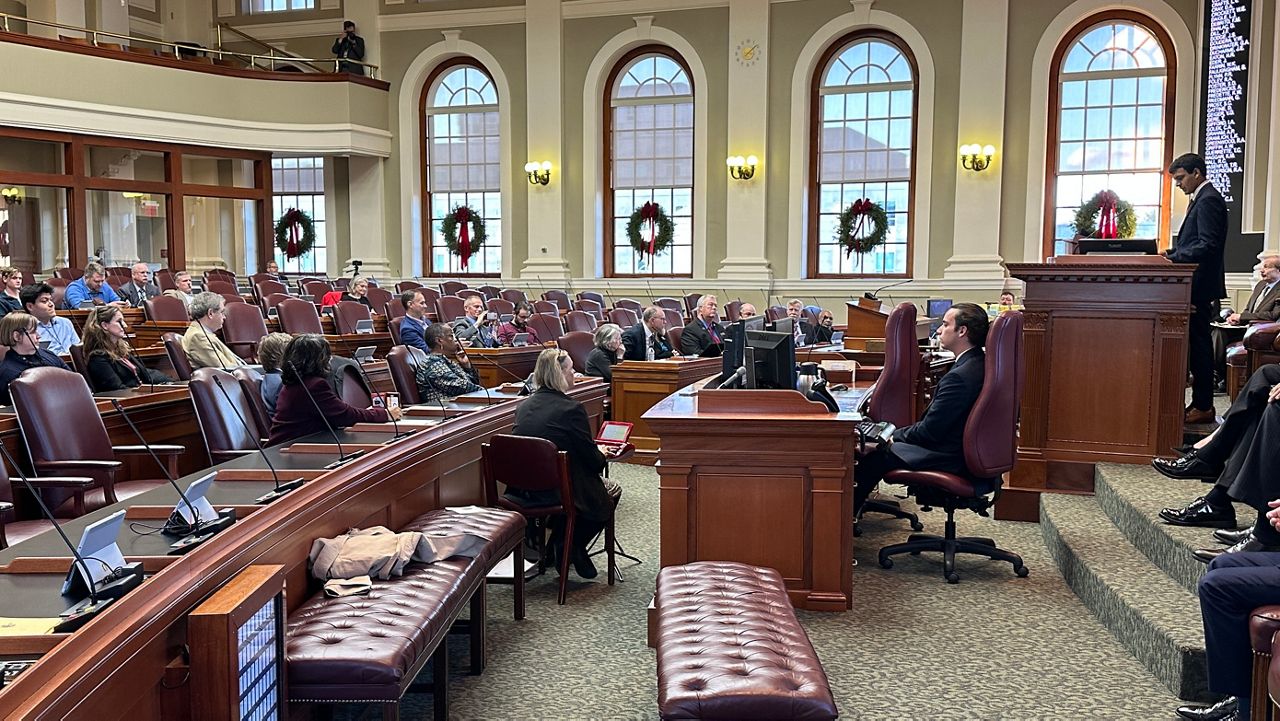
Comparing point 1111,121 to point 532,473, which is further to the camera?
point 1111,121

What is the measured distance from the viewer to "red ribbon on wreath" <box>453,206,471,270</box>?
15.6 m

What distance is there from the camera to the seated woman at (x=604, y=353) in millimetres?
7273

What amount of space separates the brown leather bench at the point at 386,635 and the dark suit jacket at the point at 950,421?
202 centimetres

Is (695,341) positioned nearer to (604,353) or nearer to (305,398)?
(604,353)

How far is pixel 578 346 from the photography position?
789cm

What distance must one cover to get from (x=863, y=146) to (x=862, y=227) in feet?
3.66

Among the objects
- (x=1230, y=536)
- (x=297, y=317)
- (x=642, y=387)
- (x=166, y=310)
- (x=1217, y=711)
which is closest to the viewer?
(x=1217, y=711)

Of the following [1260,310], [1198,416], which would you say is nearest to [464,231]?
[1260,310]

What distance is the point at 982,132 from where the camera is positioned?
42.1 feet

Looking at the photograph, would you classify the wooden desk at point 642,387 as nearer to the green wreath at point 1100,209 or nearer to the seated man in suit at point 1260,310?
the seated man in suit at point 1260,310

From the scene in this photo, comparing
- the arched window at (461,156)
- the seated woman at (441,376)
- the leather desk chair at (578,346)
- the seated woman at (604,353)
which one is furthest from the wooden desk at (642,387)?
the arched window at (461,156)

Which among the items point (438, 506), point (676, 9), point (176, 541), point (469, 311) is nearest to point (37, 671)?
point (176, 541)

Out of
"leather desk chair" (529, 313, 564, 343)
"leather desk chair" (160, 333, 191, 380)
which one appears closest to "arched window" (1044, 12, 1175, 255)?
"leather desk chair" (529, 313, 564, 343)

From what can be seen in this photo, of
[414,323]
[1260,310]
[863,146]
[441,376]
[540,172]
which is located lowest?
[441,376]
